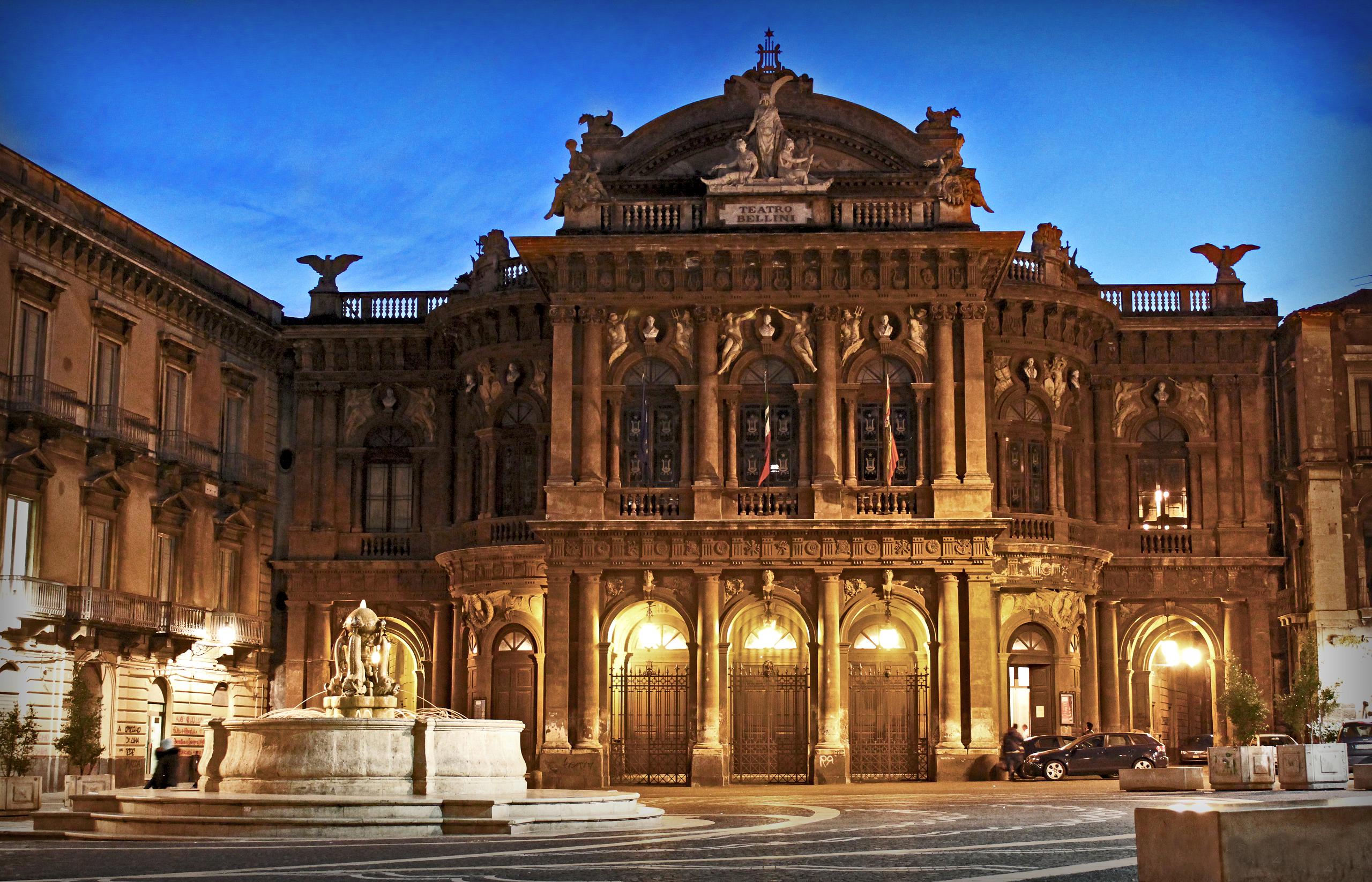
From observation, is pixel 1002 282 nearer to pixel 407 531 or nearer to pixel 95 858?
pixel 407 531

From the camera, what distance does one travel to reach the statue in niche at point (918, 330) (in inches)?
1388

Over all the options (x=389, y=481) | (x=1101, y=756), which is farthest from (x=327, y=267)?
(x=1101, y=756)

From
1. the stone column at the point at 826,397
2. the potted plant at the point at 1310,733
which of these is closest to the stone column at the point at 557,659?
the stone column at the point at 826,397

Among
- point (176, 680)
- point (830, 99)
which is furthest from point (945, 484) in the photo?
point (176, 680)

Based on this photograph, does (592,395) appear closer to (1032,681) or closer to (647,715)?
(647,715)

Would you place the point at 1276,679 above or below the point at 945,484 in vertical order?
below

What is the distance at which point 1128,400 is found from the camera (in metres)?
40.5

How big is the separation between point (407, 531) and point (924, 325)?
12913mm

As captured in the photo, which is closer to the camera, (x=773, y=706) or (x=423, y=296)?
(x=773, y=706)

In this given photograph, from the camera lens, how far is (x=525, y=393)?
125 feet

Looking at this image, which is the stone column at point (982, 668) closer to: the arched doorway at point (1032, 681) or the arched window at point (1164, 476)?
the arched doorway at point (1032, 681)

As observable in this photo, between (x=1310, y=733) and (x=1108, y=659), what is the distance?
4.79 m

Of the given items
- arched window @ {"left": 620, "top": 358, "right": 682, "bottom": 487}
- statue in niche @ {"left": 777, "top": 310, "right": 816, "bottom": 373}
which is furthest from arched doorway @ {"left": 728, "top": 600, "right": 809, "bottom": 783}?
statue in niche @ {"left": 777, "top": 310, "right": 816, "bottom": 373}

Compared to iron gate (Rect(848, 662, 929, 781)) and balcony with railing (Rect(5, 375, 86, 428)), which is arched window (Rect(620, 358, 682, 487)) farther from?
balcony with railing (Rect(5, 375, 86, 428))
